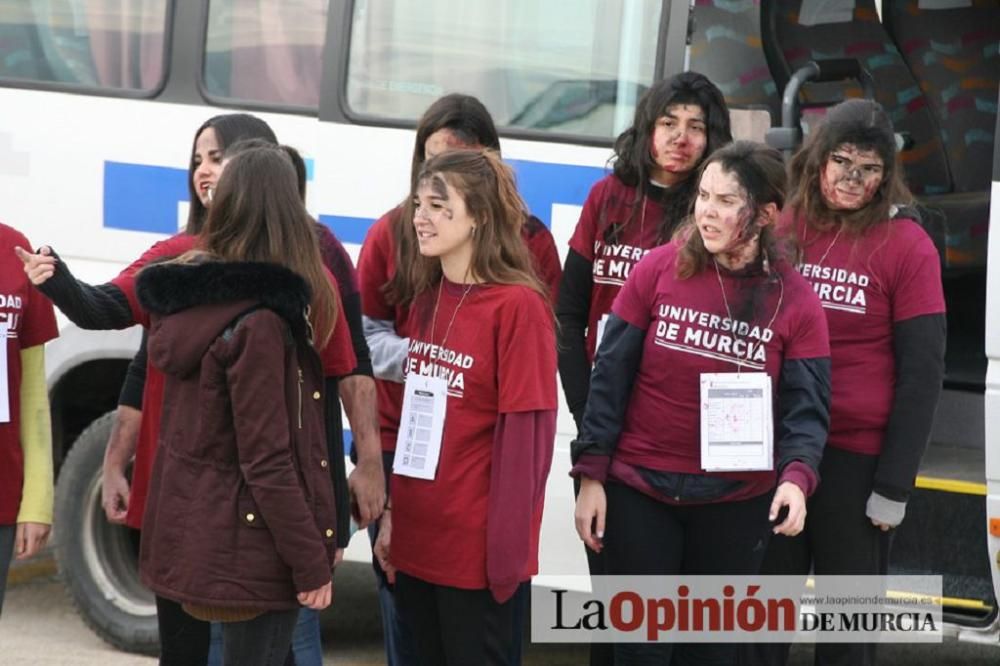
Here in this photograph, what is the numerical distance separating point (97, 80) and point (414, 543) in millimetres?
2761

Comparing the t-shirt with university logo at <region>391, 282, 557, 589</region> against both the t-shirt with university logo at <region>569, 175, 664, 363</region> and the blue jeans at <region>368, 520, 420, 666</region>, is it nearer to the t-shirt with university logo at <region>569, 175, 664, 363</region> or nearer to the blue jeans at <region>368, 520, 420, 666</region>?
the blue jeans at <region>368, 520, 420, 666</region>

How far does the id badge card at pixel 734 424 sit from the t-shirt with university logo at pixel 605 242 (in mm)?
751

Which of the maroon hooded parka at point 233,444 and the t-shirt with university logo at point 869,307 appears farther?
the t-shirt with university logo at point 869,307

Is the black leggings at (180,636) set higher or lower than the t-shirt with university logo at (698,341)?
lower

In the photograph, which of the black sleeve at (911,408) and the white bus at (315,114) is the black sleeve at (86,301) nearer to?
the white bus at (315,114)

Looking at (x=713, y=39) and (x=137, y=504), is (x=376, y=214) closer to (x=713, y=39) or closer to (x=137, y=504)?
(x=713, y=39)

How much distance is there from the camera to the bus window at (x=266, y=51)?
19.4 feet

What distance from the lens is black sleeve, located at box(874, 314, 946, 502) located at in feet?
14.4

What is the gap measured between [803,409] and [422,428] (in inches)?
36.6

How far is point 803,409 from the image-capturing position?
411 cm

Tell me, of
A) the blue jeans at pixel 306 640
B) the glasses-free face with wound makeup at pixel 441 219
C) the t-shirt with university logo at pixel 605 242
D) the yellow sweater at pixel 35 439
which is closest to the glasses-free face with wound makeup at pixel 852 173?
the t-shirt with university logo at pixel 605 242

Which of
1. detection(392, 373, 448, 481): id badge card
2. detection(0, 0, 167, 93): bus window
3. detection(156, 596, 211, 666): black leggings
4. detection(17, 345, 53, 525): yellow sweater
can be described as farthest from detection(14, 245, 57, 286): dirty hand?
detection(0, 0, 167, 93): bus window

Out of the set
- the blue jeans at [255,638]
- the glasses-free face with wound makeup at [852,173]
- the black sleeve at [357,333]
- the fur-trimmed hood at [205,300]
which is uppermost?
the glasses-free face with wound makeup at [852,173]

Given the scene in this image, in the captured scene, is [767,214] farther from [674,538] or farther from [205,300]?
[205,300]
